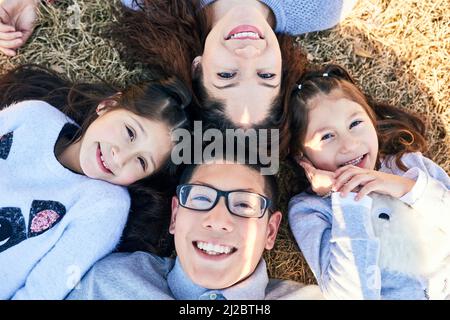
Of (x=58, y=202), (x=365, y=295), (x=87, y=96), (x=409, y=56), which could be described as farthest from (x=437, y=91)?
(x=58, y=202)

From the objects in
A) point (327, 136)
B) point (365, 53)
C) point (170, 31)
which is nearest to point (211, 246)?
point (327, 136)

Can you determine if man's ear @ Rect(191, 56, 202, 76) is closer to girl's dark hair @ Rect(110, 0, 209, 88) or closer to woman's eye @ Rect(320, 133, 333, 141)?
girl's dark hair @ Rect(110, 0, 209, 88)

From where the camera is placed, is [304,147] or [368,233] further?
[304,147]

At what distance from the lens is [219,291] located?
1.94m

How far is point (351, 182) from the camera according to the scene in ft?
6.47

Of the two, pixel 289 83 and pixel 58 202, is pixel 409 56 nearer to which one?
pixel 289 83

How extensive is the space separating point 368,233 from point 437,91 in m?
0.87

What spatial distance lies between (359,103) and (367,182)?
1.12 ft

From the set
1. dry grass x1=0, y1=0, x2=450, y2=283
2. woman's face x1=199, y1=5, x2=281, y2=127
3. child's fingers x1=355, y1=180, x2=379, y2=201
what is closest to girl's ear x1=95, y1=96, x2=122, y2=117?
dry grass x1=0, y1=0, x2=450, y2=283

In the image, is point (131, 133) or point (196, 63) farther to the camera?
point (196, 63)

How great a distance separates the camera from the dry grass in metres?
2.34

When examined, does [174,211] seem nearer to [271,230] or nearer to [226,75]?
[271,230]

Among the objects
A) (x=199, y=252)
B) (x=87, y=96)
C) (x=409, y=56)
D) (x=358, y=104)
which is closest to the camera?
(x=199, y=252)

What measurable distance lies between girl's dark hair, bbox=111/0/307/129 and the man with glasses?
0.86 feet
